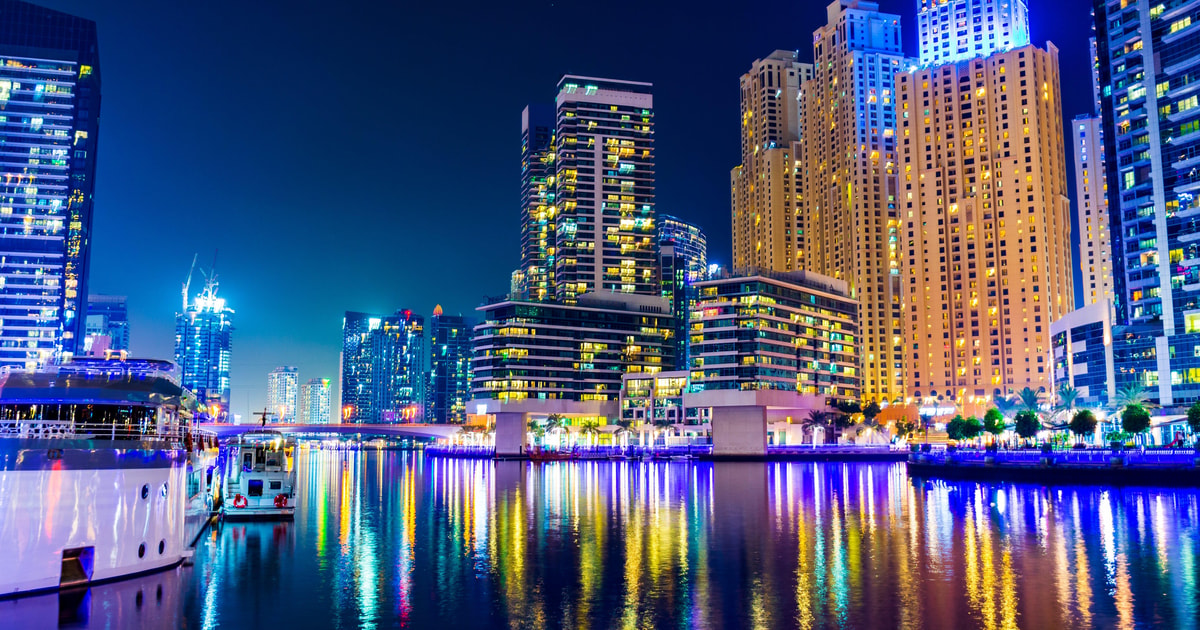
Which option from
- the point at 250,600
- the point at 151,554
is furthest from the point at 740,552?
the point at 151,554

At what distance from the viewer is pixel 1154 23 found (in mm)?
132500

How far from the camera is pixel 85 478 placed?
105 feet

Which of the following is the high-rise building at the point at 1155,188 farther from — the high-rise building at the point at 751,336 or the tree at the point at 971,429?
the high-rise building at the point at 751,336

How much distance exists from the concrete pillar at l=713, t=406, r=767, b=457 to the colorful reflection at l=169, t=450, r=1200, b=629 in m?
96.5

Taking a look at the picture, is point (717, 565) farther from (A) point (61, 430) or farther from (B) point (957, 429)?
(B) point (957, 429)

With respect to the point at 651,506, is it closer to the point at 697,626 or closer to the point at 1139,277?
the point at 697,626

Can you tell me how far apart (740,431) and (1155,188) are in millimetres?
79104

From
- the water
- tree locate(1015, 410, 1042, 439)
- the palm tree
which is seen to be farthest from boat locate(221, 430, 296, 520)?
the palm tree

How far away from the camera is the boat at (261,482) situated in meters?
60.2

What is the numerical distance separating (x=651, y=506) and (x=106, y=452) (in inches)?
1787

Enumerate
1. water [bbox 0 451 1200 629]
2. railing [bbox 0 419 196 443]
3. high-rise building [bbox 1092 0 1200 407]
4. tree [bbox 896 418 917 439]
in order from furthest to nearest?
tree [bbox 896 418 917 439] → high-rise building [bbox 1092 0 1200 407] → railing [bbox 0 419 196 443] → water [bbox 0 451 1200 629]

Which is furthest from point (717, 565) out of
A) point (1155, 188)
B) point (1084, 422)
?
point (1155, 188)

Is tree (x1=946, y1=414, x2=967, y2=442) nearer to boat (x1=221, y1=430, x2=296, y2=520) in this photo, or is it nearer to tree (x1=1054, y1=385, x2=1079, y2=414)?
tree (x1=1054, y1=385, x2=1079, y2=414)

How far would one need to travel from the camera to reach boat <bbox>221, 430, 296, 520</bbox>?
6021 cm
